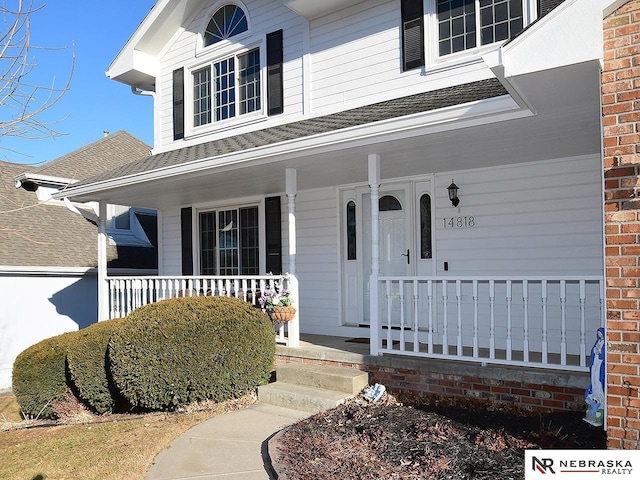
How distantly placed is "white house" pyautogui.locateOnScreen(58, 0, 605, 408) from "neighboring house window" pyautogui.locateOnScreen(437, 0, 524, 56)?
17 mm

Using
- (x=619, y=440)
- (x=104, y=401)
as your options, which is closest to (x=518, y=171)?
(x=619, y=440)

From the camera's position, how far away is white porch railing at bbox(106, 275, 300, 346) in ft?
24.1

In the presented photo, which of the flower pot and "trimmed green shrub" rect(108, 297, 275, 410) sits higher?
the flower pot

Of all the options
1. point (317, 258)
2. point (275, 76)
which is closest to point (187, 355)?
point (317, 258)

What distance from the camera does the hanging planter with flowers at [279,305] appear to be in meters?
7.12

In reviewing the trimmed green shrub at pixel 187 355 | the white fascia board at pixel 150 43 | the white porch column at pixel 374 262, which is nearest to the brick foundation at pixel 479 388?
the white porch column at pixel 374 262

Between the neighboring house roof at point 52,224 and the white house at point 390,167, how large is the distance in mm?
3086

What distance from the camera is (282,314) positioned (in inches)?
280

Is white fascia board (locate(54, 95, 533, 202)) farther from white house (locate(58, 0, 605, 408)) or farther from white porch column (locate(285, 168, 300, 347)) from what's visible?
white porch column (locate(285, 168, 300, 347))

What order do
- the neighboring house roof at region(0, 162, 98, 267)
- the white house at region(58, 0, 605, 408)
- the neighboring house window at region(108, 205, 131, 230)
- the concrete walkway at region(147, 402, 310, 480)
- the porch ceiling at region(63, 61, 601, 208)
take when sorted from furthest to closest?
the neighboring house window at region(108, 205, 131, 230), the neighboring house roof at region(0, 162, 98, 267), the white house at region(58, 0, 605, 408), the porch ceiling at region(63, 61, 601, 208), the concrete walkway at region(147, 402, 310, 480)

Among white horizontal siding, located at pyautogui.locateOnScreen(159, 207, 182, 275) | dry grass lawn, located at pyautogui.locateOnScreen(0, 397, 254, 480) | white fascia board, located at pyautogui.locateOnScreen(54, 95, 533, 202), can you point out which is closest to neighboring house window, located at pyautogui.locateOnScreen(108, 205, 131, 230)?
white horizontal siding, located at pyautogui.locateOnScreen(159, 207, 182, 275)

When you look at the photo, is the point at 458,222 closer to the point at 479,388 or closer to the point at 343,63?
the point at 479,388

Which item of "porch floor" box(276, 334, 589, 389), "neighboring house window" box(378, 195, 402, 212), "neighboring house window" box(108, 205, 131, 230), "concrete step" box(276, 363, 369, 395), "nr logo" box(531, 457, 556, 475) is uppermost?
"neighboring house window" box(108, 205, 131, 230)

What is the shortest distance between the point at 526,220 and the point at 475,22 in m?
2.78
